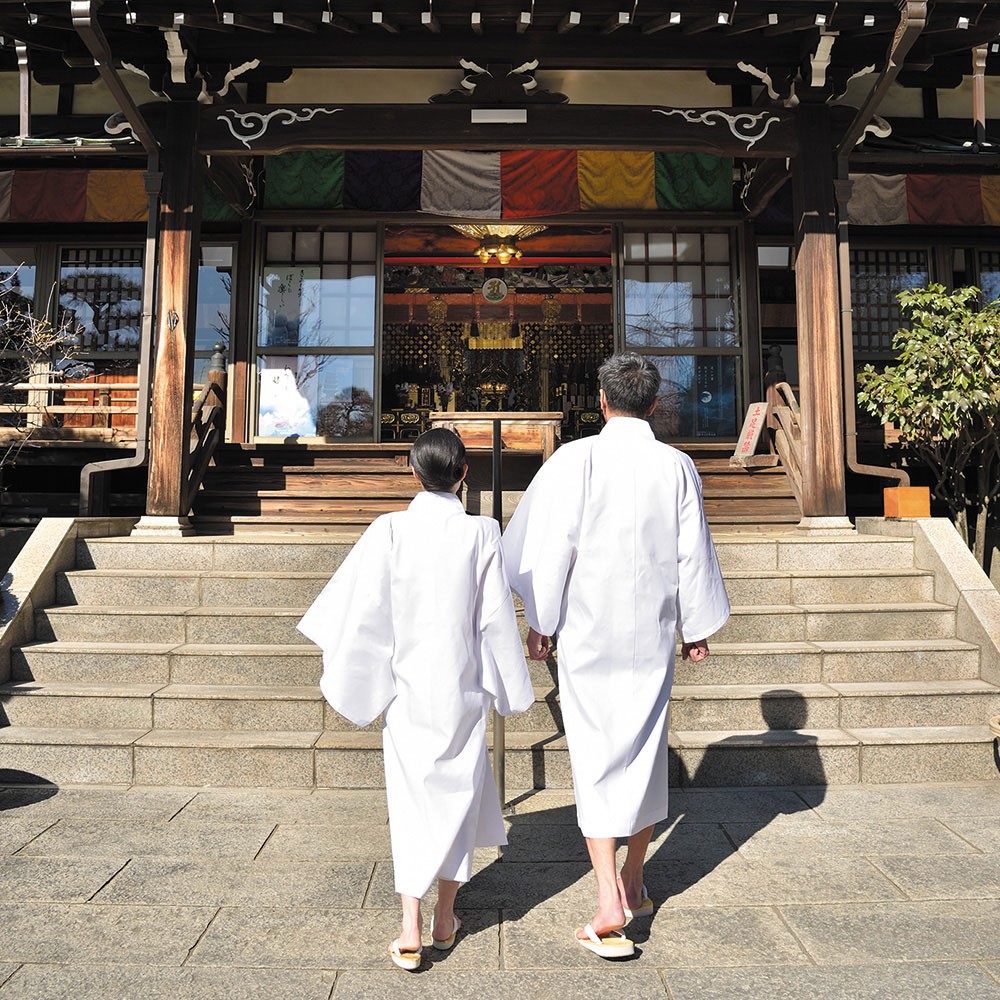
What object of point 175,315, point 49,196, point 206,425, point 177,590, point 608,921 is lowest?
point 608,921

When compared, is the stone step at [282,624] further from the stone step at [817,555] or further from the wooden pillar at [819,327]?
the wooden pillar at [819,327]

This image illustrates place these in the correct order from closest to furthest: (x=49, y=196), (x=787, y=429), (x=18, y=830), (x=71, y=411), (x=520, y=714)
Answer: (x=18, y=830), (x=520, y=714), (x=787, y=429), (x=71, y=411), (x=49, y=196)

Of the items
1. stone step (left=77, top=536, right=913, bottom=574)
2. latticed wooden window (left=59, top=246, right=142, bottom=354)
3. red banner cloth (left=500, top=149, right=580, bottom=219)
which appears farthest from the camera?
latticed wooden window (left=59, top=246, right=142, bottom=354)

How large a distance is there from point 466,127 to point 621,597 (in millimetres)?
5402

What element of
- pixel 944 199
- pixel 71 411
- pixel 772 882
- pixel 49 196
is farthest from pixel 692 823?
pixel 49 196

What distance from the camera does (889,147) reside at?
24.4ft

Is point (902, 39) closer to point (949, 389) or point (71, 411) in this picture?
point (949, 389)

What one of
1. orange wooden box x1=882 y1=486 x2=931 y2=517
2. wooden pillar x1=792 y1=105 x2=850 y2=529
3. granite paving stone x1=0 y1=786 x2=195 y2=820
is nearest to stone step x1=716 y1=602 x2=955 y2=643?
orange wooden box x1=882 y1=486 x2=931 y2=517

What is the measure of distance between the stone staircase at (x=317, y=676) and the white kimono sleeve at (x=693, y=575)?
5.15 ft

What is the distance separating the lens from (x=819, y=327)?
693 cm

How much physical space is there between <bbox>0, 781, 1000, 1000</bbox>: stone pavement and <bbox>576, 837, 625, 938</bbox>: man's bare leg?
118 millimetres

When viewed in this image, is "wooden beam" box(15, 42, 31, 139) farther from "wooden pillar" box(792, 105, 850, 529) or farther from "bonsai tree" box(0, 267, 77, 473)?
"wooden pillar" box(792, 105, 850, 529)

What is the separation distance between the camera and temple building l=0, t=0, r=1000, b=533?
677 cm

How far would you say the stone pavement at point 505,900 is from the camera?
2.51 meters
